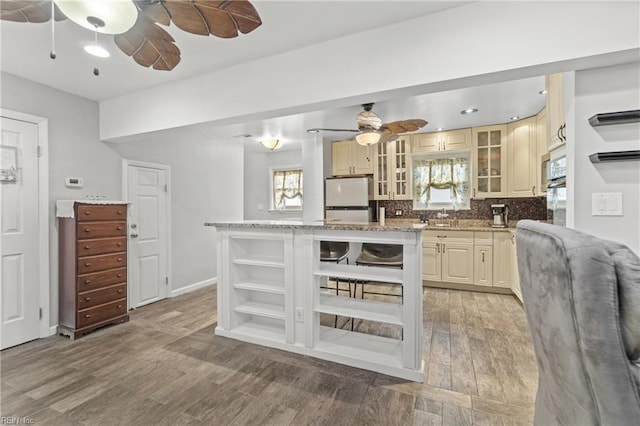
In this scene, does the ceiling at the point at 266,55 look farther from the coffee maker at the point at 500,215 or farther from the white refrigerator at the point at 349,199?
the coffee maker at the point at 500,215

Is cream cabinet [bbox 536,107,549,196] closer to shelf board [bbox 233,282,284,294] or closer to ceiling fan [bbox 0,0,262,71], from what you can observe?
shelf board [bbox 233,282,284,294]

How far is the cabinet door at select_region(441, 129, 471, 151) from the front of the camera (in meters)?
4.48

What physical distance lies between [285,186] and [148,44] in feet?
15.8

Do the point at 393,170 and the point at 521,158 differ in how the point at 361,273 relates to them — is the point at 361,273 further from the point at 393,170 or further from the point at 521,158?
the point at 521,158

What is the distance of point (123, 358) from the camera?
251cm

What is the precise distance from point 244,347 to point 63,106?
10.5 ft

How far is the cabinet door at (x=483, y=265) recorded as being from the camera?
4125 millimetres

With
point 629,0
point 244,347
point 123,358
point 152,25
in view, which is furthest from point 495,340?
point 152,25

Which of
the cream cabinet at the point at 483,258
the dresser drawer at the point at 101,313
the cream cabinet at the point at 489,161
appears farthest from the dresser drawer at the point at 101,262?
the cream cabinet at the point at 489,161

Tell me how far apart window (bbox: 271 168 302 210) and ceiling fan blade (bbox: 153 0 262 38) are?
4.80 m

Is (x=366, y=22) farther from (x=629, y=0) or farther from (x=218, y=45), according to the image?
(x=629, y=0)

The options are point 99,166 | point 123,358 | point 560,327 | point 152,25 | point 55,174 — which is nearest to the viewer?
point 560,327

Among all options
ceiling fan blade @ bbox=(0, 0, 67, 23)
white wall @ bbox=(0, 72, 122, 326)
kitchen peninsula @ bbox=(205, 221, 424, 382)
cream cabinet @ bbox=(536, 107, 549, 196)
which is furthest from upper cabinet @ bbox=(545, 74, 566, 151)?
→ white wall @ bbox=(0, 72, 122, 326)

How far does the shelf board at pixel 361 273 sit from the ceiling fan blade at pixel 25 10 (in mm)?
2284
